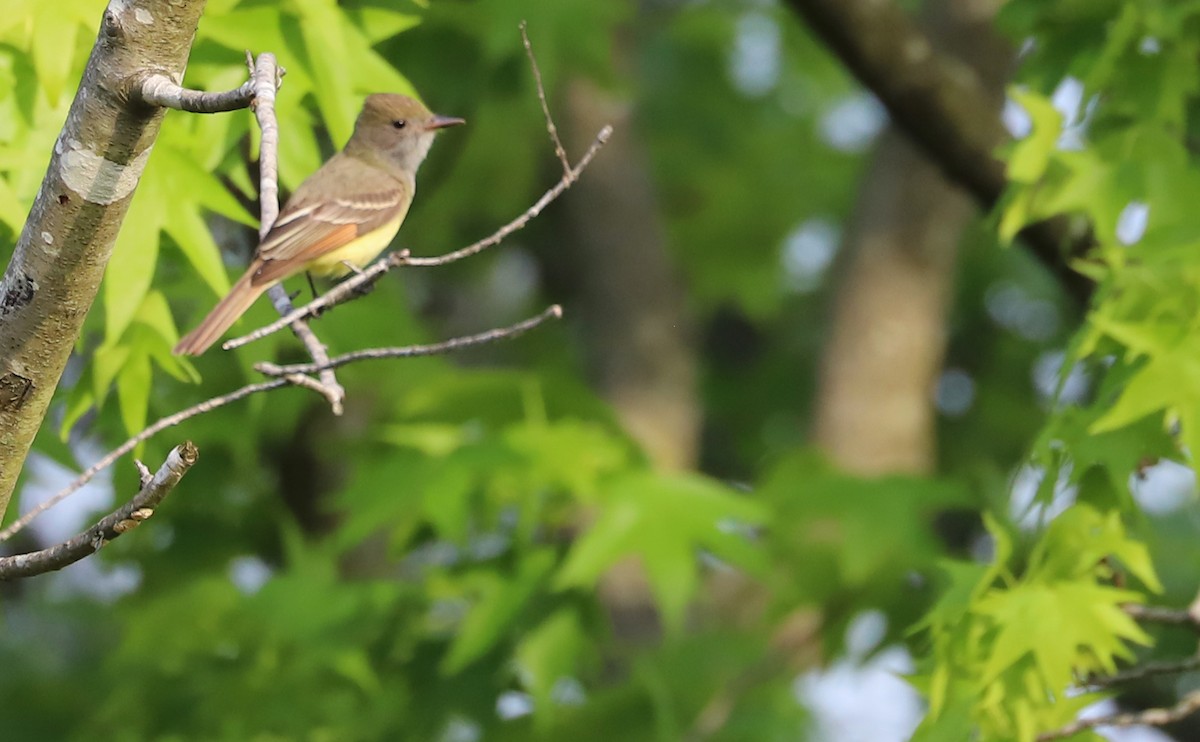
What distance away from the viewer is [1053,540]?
402cm

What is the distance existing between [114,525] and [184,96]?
687 millimetres

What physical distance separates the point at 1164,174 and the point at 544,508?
303cm

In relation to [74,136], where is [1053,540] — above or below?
below

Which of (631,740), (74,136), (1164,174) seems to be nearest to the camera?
(74,136)

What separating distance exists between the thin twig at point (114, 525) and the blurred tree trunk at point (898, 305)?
6.25 metres

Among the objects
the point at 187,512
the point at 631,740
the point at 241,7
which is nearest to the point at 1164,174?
the point at 241,7

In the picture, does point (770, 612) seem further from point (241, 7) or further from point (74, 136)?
point (74, 136)

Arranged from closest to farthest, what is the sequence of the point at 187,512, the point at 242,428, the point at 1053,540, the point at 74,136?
the point at 74,136 < the point at 1053,540 < the point at 242,428 < the point at 187,512

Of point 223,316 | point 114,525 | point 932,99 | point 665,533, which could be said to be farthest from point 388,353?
point 932,99

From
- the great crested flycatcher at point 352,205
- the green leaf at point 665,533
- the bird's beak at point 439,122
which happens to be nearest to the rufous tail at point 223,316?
the great crested flycatcher at point 352,205

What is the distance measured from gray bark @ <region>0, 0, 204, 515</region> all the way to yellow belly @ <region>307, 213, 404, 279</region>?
214cm

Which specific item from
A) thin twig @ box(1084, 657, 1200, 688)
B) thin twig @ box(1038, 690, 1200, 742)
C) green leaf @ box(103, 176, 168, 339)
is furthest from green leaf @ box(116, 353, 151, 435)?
thin twig @ box(1084, 657, 1200, 688)

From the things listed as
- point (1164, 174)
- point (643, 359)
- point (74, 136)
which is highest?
point (74, 136)

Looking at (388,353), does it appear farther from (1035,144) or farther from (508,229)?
(1035,144)
